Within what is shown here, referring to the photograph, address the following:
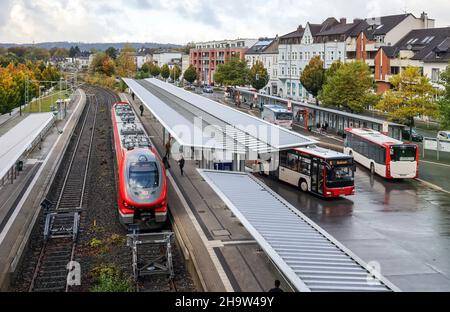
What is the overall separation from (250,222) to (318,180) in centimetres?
1156

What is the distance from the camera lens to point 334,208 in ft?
81.7

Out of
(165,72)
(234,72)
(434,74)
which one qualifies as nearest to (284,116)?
(434,74)

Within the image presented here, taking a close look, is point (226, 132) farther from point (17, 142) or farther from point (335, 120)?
point (335, 120)

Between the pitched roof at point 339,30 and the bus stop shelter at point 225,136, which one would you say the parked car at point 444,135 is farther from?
the pitched roof at point 339,30

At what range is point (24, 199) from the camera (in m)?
25.0

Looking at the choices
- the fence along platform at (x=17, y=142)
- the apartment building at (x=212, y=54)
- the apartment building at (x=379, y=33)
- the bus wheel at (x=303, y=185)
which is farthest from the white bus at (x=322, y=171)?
the apartment building at (x=212, y=54)

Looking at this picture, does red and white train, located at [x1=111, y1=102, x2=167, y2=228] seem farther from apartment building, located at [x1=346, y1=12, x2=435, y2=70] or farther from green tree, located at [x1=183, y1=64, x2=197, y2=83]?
green tree, located at [x1=183, y1=64, x2=197, y2=83]

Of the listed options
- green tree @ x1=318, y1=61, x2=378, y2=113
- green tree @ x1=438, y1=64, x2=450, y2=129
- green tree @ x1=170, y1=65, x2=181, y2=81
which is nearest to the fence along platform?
green tree @ x1=438, y1=64, x2=450, y2=129

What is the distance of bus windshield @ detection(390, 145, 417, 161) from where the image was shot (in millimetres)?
30219

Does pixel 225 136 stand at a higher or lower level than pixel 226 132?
lower

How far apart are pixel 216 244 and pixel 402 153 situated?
15.8 metres
